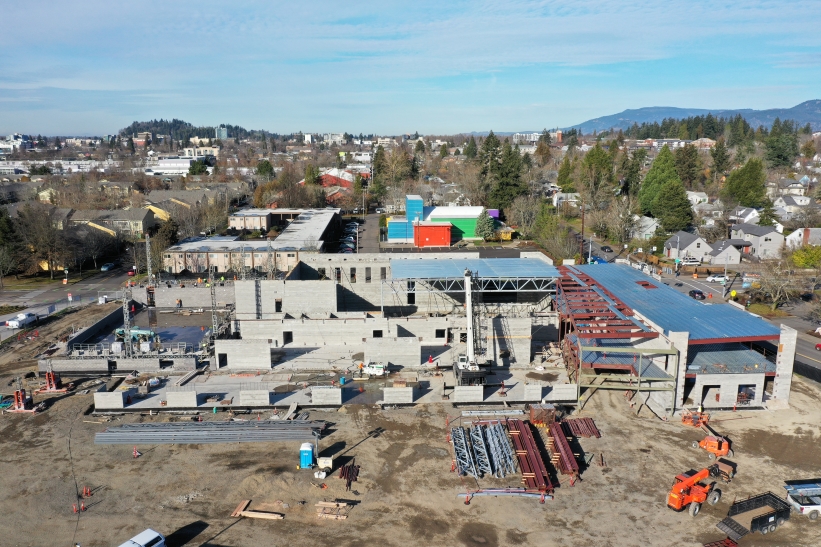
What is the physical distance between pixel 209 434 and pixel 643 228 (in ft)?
193

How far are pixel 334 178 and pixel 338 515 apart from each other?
87.2 meters

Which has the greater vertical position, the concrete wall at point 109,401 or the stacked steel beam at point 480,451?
the concrete wall at point 109,401

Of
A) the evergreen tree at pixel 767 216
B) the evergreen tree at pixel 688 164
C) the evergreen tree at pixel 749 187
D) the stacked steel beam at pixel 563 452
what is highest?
the evergreen tree at pixel 688 164

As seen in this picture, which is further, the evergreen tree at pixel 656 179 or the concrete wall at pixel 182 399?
the evergreen tree at pixel 656 179

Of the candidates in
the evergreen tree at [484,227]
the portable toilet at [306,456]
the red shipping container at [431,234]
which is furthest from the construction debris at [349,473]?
the evergreen tree at [484,227]

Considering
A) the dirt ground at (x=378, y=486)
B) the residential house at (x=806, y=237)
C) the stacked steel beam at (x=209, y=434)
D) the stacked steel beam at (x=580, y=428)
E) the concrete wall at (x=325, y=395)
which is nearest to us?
the dirt ground at (x=378, y=486)

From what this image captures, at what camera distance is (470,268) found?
37.7m

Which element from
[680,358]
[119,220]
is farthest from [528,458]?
[119,220]

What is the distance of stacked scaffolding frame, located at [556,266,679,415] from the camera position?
1102 inches

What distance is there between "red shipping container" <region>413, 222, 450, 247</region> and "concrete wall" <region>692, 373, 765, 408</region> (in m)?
39.2

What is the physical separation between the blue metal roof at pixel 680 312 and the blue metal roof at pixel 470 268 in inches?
169

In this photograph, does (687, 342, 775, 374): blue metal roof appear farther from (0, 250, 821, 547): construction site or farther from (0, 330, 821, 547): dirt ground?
(0, 330, 821, 547): dirt ground

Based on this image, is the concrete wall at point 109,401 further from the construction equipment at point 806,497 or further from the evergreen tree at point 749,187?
the evergreen tree at point 749,187

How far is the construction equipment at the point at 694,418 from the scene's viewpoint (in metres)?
26.6
